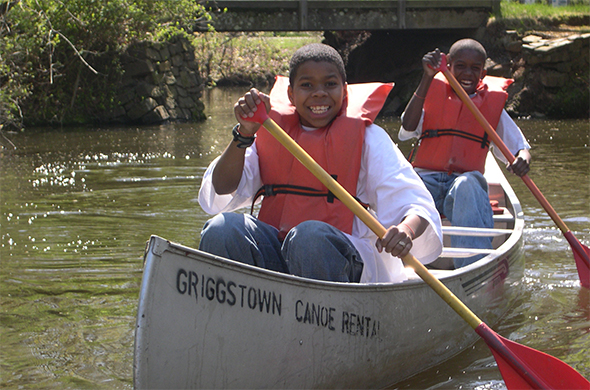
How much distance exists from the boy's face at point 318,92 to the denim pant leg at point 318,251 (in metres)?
0.47

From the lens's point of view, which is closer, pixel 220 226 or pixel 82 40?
pixel 220 226

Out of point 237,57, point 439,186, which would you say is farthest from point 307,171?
point 237,57

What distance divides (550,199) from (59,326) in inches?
183

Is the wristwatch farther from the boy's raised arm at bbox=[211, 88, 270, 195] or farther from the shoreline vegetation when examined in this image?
the shoreline vegetation

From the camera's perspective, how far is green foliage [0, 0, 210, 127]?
10969mm

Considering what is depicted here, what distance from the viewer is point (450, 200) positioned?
372 cm

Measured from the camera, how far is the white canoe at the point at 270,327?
6.10ft

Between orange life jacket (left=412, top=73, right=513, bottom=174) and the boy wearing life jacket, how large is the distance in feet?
4.39

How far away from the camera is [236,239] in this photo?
2342 millimetres

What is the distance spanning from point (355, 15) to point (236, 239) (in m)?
13.5

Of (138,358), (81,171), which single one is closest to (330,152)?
(138,358)

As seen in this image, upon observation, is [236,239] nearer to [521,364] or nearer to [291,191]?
[291,191]

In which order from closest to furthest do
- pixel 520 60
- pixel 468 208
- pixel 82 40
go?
pixel 468 208 < pixel 82 40 < pixel 520 60

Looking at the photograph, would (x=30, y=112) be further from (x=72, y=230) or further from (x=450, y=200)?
(x=450, y=200)
